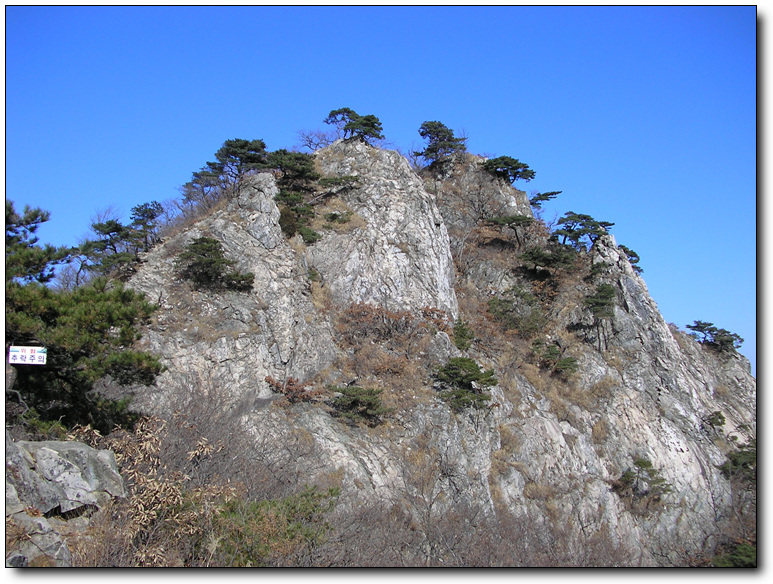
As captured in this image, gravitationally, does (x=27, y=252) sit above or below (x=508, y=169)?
below

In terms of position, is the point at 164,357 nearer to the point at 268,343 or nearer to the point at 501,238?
the point at 268,343

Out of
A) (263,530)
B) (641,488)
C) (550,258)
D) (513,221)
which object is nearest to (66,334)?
(263,530)

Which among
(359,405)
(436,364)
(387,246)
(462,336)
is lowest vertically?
(359,405)

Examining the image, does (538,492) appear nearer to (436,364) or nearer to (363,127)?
(436,364)

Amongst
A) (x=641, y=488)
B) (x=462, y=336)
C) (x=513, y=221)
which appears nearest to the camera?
(x=641, y=488)

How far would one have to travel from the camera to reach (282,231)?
91.0 feet

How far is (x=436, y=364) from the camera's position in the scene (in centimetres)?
2466

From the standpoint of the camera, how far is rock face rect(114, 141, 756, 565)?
67.2ft

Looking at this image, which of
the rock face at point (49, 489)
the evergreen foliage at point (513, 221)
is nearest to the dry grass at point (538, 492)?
the rock face at point (49, 489)

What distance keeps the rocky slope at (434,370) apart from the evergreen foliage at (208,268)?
21.4 inches

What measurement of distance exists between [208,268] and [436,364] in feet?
35.2

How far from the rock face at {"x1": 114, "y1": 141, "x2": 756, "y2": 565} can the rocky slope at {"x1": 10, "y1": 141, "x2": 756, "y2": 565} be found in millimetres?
83

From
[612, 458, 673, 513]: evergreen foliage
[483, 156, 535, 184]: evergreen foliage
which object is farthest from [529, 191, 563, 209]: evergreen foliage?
[612, 458, 673, 513]: evergreen foliage

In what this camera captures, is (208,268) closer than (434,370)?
Yes
